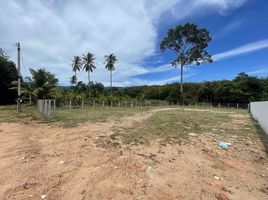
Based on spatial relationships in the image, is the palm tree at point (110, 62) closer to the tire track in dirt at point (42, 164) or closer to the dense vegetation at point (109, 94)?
the dense vegetation at point (109, 94)

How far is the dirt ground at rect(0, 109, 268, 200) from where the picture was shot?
3098mm

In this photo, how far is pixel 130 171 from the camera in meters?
3.82

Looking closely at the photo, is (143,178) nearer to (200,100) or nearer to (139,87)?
(200,100)

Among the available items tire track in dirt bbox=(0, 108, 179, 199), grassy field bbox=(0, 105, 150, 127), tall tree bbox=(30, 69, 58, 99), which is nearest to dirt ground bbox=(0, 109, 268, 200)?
tire track in dirt bbox=(0, 108, 179, 199)

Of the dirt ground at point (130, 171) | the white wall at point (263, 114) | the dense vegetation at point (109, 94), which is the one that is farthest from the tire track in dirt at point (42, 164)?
the dense vegetation at point (109, 94)

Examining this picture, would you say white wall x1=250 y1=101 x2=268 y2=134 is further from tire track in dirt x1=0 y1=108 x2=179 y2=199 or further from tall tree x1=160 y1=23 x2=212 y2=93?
tall tree x1=160 y1=23 x2=212 y2=93

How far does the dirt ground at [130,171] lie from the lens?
310 cm

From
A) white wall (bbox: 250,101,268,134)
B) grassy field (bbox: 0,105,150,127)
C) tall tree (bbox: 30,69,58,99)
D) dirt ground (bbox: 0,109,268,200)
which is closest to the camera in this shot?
dirt ground (bbox: 0,109,268,200)

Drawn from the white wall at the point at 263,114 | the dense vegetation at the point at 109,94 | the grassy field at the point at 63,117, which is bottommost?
the grassy field at the point at 63,117

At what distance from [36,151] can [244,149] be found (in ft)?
17.1

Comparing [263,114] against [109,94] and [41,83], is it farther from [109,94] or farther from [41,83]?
[109,94]

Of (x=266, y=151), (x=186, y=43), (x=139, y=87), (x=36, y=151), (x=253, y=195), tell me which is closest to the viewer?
(x=253, y=195)

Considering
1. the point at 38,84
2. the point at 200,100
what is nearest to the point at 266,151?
the point at 38,84

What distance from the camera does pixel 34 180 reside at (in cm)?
337
